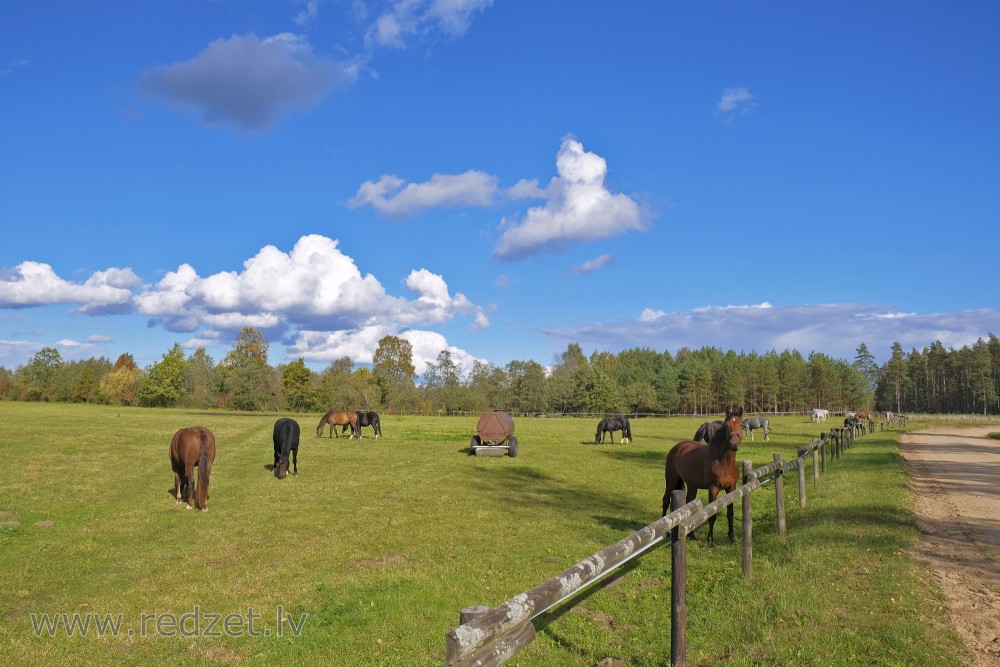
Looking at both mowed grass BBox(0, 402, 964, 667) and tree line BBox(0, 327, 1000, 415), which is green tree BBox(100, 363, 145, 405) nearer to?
tree line BBox(0, 327, 1000, 415)

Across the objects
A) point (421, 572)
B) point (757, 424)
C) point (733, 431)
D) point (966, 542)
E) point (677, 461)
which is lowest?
point (757, 424)

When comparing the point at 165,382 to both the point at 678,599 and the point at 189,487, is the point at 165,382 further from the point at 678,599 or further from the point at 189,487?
the point at 678,599

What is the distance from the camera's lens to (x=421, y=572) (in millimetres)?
8711

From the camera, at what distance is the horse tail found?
528 inches

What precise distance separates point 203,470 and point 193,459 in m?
0.38

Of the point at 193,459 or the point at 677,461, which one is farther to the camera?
the point at 193,459

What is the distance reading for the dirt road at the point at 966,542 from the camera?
5.89 m

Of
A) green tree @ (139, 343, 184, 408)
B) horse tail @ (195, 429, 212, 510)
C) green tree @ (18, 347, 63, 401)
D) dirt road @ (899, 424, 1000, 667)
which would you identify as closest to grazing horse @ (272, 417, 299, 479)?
horse tail @ (195, 429, 212, 510)

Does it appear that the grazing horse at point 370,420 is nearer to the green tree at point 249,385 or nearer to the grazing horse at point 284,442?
the grazing horse at point 284,442

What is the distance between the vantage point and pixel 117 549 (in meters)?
10.1

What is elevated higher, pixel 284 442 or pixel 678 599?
pixel 678 599

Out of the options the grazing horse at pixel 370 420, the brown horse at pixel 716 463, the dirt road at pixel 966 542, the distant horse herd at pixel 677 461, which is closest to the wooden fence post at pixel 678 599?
Result: the distant horse herd at pixel 677 461

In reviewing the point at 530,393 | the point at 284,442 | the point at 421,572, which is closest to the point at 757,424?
the point at 284,442

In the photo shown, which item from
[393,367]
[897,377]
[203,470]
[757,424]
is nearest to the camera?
[203,470]
